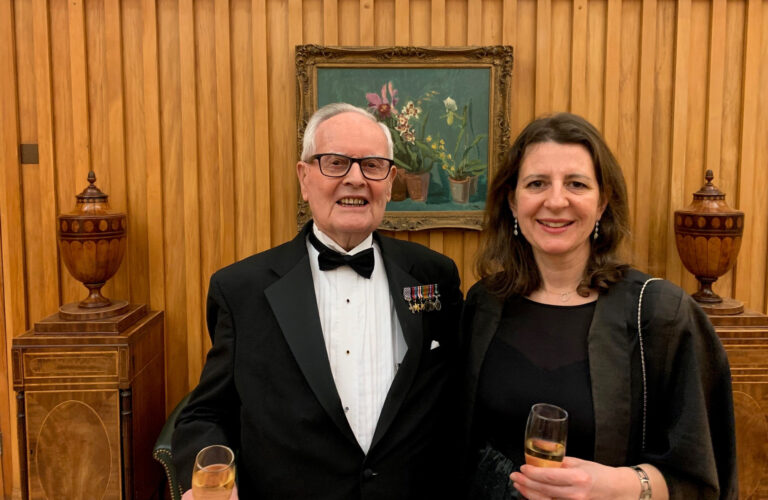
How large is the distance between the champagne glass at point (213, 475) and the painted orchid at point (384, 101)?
8.71 feet

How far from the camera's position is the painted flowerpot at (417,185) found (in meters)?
3.60

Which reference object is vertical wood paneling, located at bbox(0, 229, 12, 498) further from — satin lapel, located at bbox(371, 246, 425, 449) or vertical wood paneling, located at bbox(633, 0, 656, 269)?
vertical wood paneling, located at bbox(633, 0, 656, 269)

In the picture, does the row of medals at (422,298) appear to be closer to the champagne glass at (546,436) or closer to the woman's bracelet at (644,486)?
the champagne glass at (546,436)

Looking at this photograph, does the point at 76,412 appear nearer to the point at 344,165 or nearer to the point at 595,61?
the point at 344,165

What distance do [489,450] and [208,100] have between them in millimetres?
2820

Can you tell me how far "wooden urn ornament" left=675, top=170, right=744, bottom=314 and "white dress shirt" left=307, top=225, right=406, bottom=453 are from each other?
2.26 m

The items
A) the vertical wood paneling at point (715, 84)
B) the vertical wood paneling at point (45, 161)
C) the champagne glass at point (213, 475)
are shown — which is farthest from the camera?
the vertical wood paneling at point (715, 84)

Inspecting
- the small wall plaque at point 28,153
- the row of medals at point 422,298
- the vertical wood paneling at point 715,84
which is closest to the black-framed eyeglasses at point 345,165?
the row of medals at point 422,298

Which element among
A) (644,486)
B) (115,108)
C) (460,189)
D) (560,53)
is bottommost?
(644,486)

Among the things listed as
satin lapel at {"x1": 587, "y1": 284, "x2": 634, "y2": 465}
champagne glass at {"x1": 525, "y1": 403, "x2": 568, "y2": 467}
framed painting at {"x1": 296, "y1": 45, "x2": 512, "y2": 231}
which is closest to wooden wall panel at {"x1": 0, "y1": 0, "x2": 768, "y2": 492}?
framed painting at {"x1": 296, "y1": 45, "x2": 512, "y2": 231}

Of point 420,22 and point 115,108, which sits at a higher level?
point 420,22

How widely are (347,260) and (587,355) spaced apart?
84cm

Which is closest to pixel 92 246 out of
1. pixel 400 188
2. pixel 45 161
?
pixel 45 161

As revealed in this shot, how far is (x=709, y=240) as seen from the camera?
3285mm
